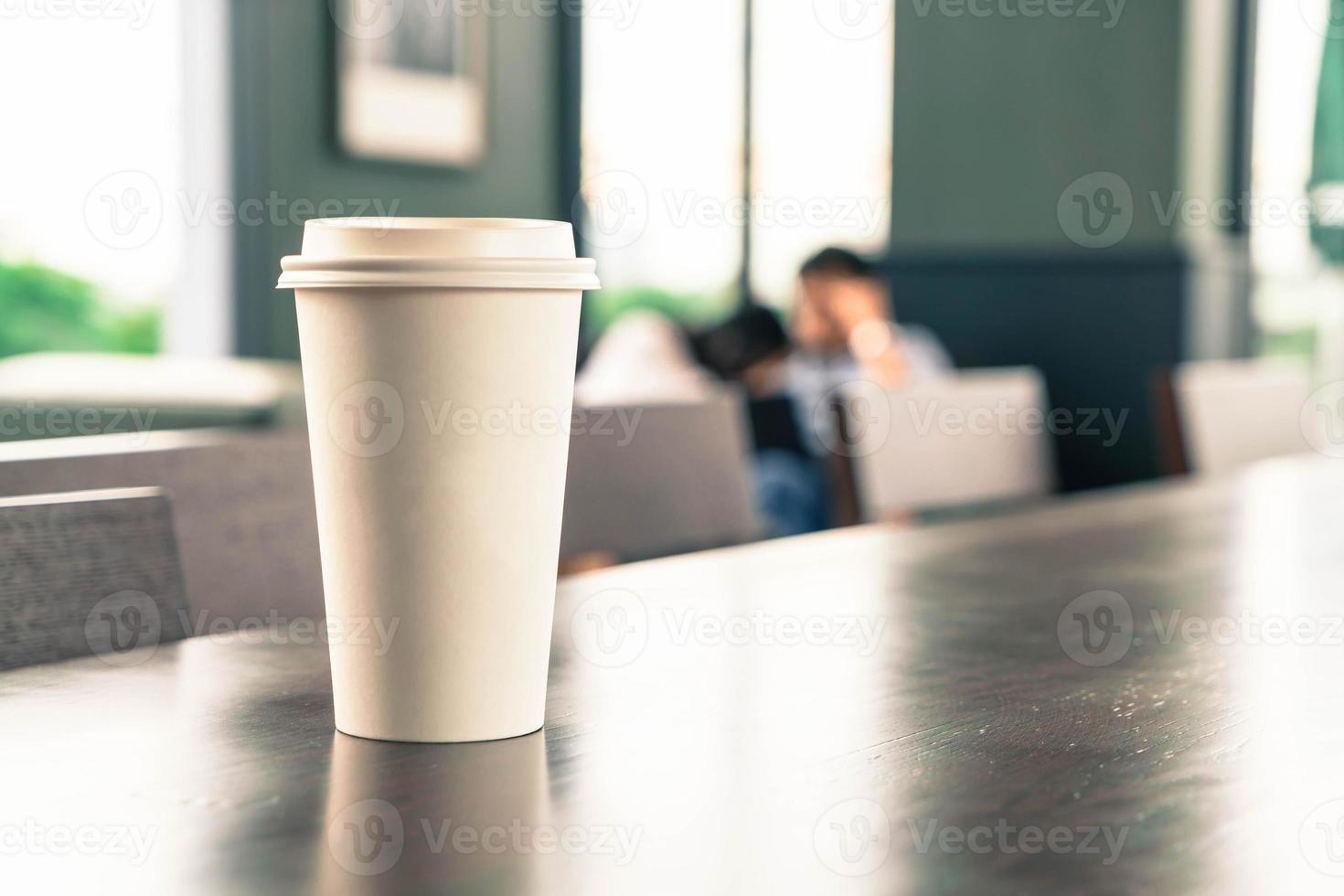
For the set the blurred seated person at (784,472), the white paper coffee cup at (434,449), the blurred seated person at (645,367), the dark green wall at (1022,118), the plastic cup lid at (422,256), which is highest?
the dark green wall at (1022,118)

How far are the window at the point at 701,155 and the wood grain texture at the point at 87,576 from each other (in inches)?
188

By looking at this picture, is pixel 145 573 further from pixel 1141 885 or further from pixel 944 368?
pixel 944 368

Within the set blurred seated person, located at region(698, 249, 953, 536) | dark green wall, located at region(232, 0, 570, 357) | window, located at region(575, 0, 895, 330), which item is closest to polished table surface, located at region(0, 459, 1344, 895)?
blurred seated person, located at region(698, 249, 953, 536)

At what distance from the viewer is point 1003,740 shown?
20.4 inches

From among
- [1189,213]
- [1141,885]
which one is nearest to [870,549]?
[1141,885]

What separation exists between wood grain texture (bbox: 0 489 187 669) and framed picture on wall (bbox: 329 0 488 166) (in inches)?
163

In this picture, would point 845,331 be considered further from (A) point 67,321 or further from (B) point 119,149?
(A) point 67,321

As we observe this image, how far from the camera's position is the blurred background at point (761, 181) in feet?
13.5

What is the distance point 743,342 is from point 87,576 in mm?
3003

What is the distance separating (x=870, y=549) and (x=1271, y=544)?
31cm

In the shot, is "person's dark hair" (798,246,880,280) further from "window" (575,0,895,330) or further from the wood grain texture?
the wood grain texture

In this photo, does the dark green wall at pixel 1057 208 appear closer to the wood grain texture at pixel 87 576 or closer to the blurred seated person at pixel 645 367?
the blurred seated person at pixel 645 367

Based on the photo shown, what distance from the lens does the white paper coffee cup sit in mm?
482

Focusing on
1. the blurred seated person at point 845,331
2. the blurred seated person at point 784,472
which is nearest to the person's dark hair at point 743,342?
the blurred seated person at point 845,331
